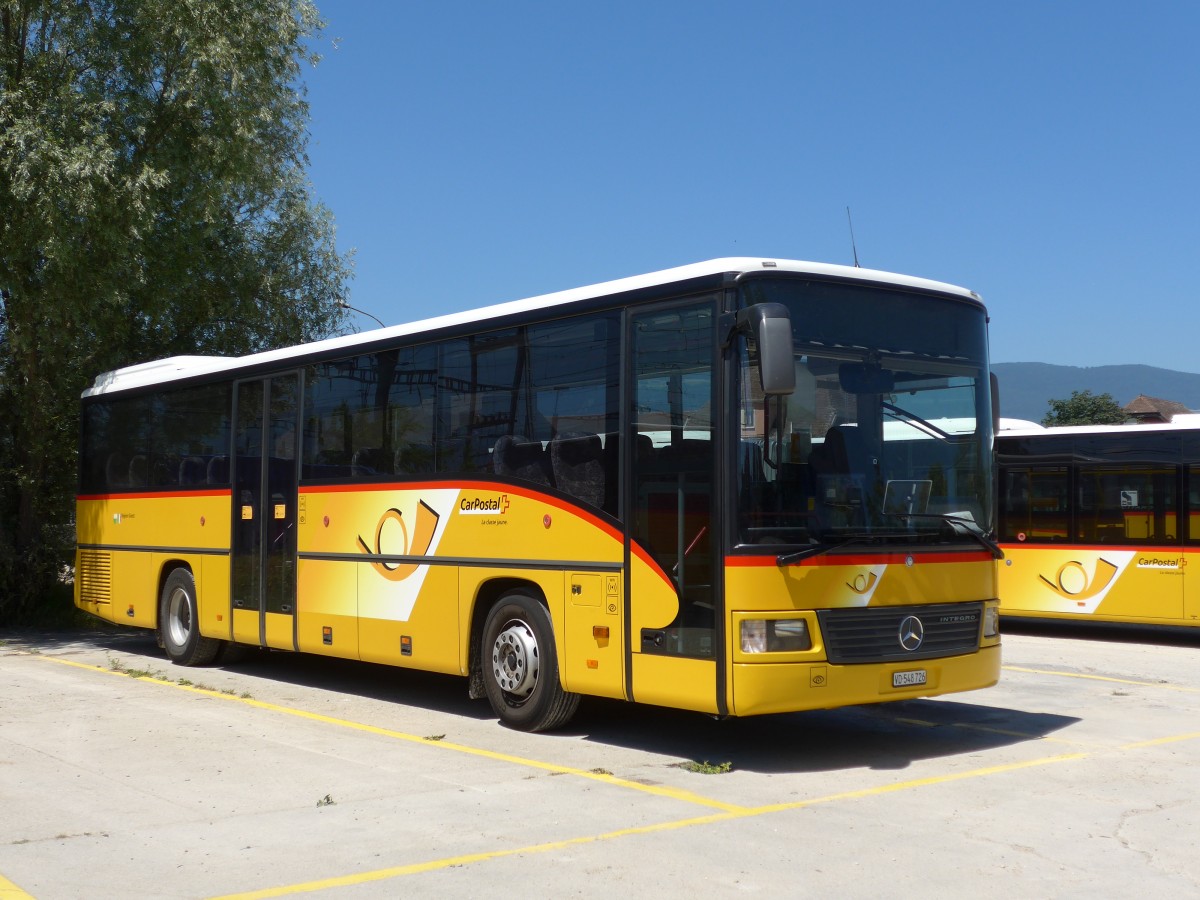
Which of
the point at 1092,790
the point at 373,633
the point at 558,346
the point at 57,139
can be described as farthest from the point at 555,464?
the point at 57,139

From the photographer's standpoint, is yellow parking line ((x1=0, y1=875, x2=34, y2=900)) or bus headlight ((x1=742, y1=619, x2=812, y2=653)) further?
bus headlight ((x1=742, y1=619, x2=812, y2=653))

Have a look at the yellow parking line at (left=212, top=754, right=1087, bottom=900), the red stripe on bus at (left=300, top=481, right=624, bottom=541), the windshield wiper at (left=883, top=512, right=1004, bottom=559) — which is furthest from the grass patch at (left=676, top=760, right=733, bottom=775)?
the windshield wiper at (left=883, top=512, right=1004, bottom=559)

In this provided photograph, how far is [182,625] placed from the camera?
15.6 m

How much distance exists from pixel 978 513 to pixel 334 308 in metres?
18.7

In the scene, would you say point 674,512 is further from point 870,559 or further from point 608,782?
point 608,782

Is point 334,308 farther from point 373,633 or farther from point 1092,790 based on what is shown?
point 1092,790

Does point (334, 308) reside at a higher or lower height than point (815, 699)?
higher

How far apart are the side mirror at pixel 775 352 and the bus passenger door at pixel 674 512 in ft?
2.12

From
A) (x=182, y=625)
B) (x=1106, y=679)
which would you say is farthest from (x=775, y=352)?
(x=182, y=625)

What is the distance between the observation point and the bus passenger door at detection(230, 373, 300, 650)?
13.5 meters

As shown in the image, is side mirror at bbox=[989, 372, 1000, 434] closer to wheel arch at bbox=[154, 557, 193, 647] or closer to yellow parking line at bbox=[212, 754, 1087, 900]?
yellow parking line at bbox=[212, 754, 1087, 900]

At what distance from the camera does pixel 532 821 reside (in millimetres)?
7324

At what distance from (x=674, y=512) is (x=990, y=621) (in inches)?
106

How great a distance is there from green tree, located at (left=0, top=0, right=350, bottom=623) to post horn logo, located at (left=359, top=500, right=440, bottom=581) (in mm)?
7718
